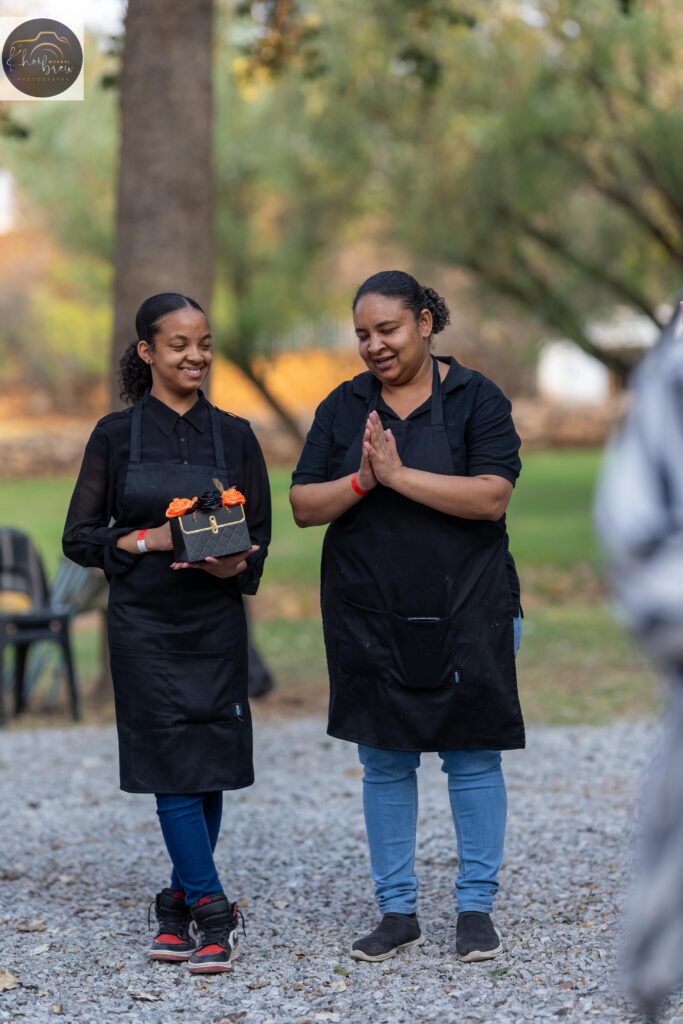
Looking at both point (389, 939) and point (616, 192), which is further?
point (616, 192)

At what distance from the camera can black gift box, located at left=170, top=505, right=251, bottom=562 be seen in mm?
4211

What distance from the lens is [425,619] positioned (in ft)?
14.2

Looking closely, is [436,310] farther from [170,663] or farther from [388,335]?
[170,663]

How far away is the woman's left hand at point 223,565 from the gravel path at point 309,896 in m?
1.23

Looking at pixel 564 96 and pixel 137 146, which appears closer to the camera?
pixel 137 146

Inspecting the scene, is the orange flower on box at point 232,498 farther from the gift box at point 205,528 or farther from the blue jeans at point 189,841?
the blue jeans at point 189,841

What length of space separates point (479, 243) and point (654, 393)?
16.4 m

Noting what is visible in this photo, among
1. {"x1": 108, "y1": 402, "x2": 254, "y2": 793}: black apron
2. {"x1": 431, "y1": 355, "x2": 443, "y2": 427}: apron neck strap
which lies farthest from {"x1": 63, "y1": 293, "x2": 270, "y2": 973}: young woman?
{"x1": 431, "y1": 355, "x2": 443, "y2": 427}: apron neck strap

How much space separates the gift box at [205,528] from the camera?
421 cm

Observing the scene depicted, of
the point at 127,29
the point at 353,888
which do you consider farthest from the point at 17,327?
the point at 353,888

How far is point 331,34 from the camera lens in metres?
17.3

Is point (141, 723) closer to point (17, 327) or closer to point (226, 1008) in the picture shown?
point (226, 1008)

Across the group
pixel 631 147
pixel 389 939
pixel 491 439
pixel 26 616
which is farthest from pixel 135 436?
pixel 631 147

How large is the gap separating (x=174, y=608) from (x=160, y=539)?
0.23 meters
